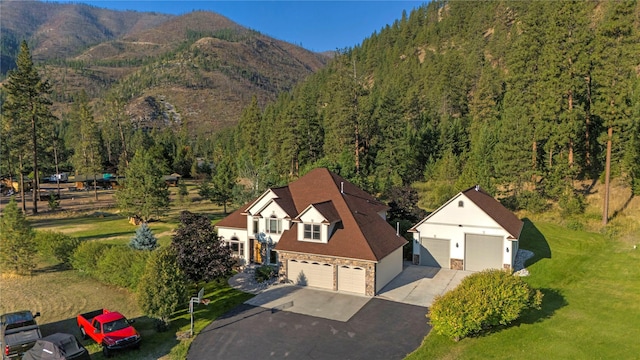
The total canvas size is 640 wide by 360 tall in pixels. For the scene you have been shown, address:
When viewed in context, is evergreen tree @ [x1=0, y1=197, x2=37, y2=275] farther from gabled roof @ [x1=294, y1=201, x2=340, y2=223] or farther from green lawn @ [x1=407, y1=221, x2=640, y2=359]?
green lawn @ [x1=407, y1=221, x2=640, y2=359]

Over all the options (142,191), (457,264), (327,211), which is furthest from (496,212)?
(142,191)

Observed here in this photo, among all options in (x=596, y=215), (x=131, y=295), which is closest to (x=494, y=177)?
(x=596, y=215)

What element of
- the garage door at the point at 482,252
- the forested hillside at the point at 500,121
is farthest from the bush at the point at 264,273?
the forested hillside at the point at 500,121

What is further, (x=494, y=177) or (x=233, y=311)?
(x=494, y=177)

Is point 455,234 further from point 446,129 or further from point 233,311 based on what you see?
point 446,129

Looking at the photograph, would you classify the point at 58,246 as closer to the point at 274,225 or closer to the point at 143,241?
the point at 143,241

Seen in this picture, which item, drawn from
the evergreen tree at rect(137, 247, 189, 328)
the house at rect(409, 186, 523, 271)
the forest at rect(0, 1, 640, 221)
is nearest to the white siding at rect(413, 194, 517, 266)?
the house at rect(409, 186, 523, 271)
